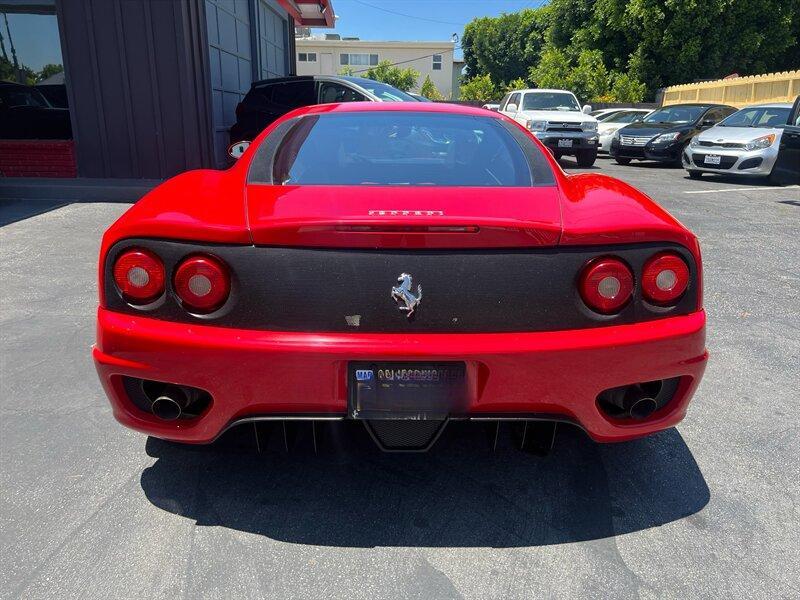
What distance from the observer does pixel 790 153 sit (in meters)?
10.8

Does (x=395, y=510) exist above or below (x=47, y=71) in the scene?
below

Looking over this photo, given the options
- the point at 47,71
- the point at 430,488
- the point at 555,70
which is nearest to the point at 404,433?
the point at 430,488

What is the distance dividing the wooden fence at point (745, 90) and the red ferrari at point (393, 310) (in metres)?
19.4

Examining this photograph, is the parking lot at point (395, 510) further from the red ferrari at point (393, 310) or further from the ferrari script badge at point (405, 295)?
the ferrari script badge at point (405, 295)

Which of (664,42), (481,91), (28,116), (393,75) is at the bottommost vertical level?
(28,116)

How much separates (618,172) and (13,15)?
37.9 ft

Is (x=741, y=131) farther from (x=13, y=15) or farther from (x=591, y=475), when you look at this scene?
(x=13, y=15)

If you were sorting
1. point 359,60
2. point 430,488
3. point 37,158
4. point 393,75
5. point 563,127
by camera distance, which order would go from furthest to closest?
point 359,60 → point 393,75 → point 563,127 → point 37,158 → point 430,488

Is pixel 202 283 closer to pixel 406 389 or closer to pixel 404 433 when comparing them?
pixel 406 389

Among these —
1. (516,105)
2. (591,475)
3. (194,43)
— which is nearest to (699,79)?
(516,105)

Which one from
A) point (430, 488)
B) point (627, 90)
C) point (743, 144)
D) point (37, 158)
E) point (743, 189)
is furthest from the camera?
point (627, 90)

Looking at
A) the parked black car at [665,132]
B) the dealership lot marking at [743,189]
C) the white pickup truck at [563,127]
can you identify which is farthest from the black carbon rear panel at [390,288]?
the parked black car at [665,132]

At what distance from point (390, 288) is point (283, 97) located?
27.9 feet

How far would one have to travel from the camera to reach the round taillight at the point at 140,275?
6.37ft
